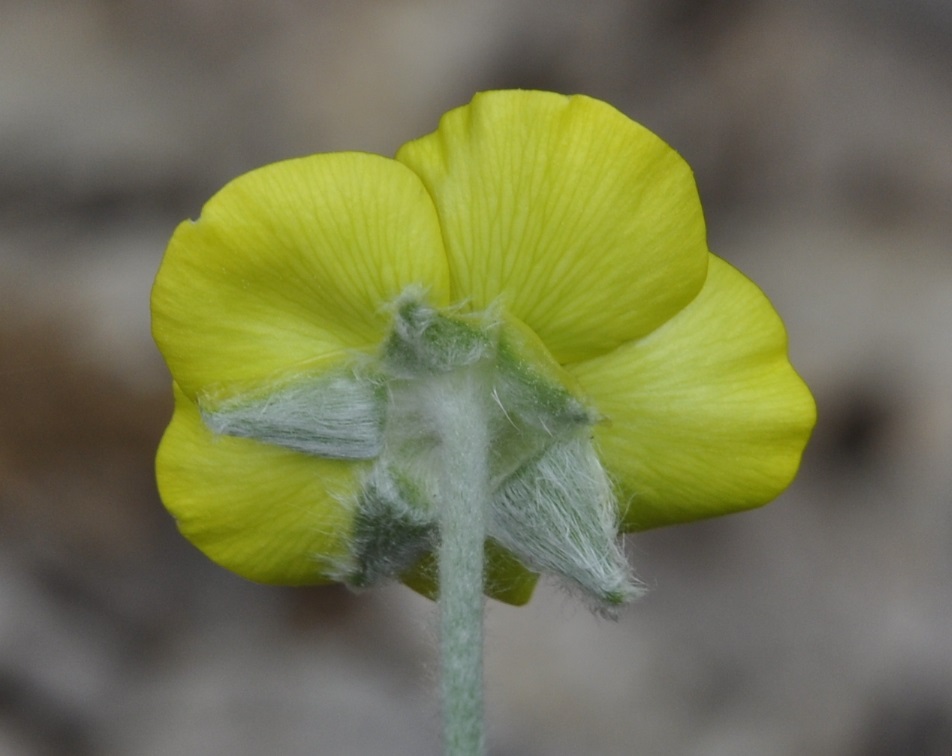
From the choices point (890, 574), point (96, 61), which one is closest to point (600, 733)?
point (890, 574)

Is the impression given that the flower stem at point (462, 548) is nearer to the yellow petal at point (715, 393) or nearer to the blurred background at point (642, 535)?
the yellow petal at point (715, 393)

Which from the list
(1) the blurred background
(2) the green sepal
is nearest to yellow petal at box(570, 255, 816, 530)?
(2) the green sepal

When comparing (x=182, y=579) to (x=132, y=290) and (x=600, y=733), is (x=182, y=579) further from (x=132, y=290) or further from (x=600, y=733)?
(x=600, y=733)

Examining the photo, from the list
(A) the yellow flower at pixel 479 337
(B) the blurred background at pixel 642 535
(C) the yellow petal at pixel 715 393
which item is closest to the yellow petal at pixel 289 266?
(A) the yellow flower at pixel 479 337

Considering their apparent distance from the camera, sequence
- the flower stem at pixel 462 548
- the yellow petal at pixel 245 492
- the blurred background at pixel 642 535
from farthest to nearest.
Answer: the blurred background at pixel 642 535 → the yellow petal at pixel 245 492 → the flower stem at pixel 462 548

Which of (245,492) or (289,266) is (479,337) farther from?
(245,492)

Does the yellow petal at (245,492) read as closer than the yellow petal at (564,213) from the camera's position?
No

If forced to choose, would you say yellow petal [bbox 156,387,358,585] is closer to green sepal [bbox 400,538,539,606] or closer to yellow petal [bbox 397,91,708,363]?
green sepal [bbox 400,538,539,606]
